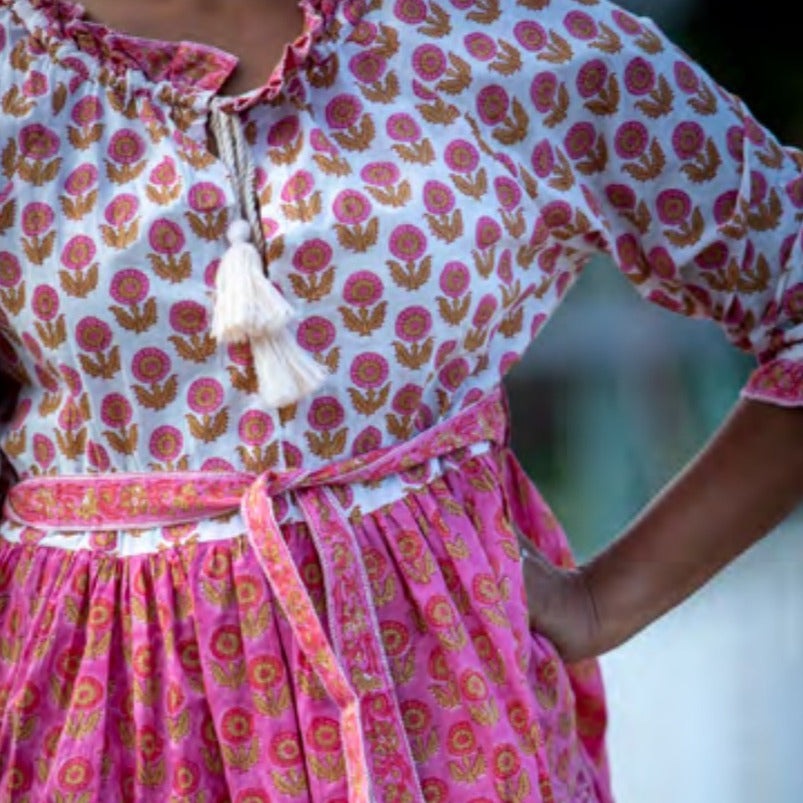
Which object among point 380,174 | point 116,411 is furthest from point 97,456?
point 380,174

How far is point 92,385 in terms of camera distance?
3.73 ft

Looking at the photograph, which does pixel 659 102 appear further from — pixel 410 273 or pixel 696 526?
pixel 696 526

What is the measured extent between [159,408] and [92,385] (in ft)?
0.15

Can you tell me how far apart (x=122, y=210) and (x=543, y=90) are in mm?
296

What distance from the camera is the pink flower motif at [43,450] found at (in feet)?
3.87

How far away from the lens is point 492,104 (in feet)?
3.90

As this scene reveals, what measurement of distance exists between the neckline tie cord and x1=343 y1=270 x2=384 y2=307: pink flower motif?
0.14 ft

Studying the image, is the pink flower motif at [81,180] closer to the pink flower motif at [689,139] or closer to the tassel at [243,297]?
the tassel at [243,297]

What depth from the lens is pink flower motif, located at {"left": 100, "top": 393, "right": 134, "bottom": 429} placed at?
1.14 meters

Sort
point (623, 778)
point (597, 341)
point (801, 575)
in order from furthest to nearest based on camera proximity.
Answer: point (597, 341)
point (801, 575)
point (623, 778)

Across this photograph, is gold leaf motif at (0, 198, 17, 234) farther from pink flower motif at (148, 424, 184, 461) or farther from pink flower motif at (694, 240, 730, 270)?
pink flower motif at (694, 240, 730, 270)

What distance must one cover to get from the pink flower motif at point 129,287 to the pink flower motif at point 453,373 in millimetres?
210

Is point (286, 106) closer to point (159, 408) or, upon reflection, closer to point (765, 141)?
point (159, 408)

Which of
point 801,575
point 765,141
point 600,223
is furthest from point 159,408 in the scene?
point 801,575
